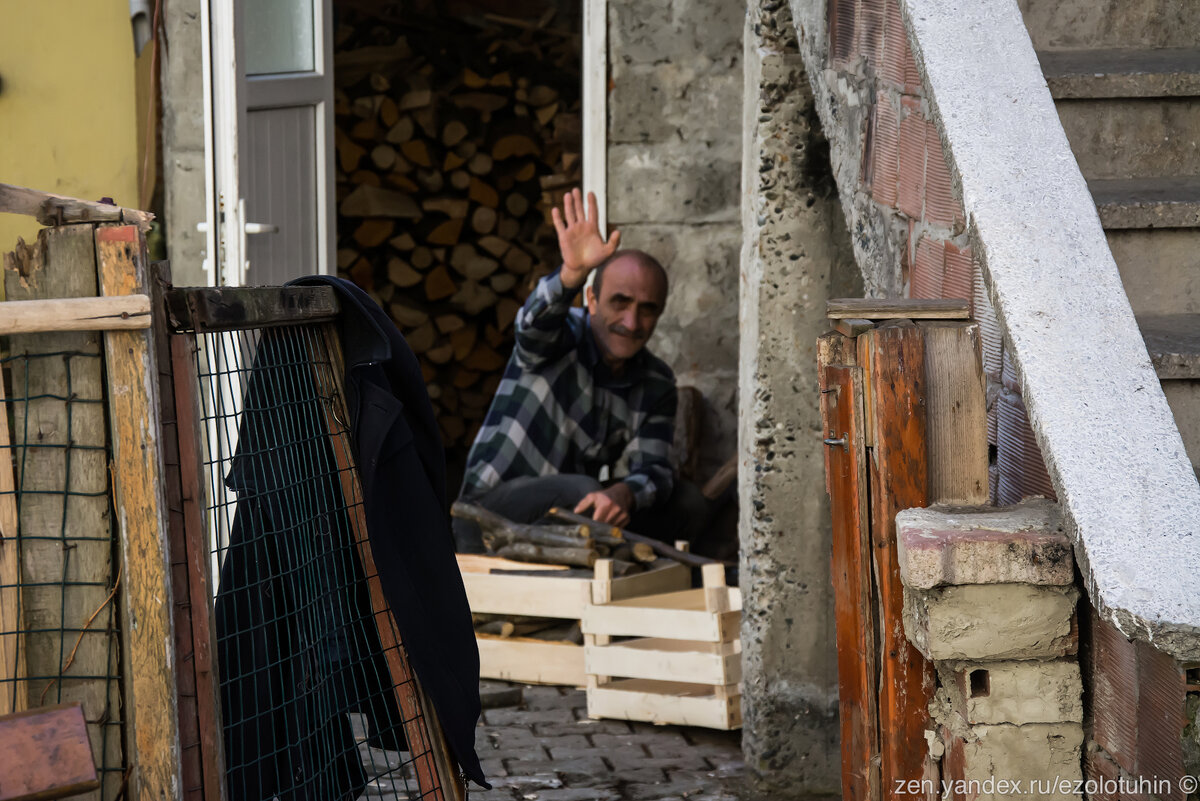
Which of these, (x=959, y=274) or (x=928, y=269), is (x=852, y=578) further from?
(x=928, y=269)

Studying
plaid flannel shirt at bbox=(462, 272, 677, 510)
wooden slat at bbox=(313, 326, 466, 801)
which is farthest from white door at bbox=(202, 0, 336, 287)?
wooden slat at bbox=(313, 326, 466, 801)

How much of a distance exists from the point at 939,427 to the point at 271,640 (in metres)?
1.33

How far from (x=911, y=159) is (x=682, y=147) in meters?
3.39

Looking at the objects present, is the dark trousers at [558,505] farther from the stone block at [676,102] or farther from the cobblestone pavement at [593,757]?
the stone block at [676,102]

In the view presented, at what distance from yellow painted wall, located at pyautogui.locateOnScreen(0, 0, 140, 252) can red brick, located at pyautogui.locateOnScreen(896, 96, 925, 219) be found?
4363 millimetres

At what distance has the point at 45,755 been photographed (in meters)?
1.63

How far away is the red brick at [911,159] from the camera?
7.55ft

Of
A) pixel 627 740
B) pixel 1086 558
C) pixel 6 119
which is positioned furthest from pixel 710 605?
pixel 6 119

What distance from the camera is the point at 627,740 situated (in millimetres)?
4078

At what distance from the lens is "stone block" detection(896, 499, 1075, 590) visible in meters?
1.56

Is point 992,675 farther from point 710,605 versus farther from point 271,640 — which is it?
Result: point 710,605

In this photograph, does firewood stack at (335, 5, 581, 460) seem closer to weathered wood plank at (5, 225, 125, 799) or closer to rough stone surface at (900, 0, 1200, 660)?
rough stone surface at (900, 0, 1200, 660)

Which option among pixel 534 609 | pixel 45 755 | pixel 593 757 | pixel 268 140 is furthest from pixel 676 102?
pixel 45 755

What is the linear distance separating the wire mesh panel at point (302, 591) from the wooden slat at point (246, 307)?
0.20 ft
